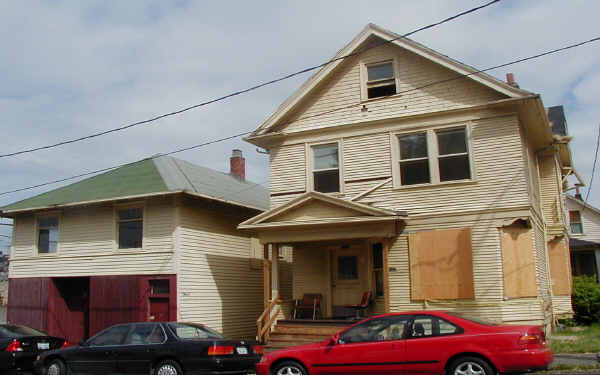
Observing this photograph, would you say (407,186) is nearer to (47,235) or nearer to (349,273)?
(349,273)

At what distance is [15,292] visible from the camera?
2150 cm

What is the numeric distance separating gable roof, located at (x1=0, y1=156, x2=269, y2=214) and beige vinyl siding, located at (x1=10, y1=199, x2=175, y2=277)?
53 centimetres

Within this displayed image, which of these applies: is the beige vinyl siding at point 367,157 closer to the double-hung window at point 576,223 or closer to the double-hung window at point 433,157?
the double-hung window at point 433,157

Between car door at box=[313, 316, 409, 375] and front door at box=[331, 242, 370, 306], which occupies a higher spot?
front door at box=[331, 242, 370, 306]

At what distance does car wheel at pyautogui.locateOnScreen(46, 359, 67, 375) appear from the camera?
12797mm

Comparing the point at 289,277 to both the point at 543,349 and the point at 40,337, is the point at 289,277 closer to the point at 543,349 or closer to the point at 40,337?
the point at 40,337

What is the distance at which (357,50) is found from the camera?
703 inches

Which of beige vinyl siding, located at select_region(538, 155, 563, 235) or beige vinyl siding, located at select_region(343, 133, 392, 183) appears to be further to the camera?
beige vinyl siding, located at select_region(538, 155, 563, 235)

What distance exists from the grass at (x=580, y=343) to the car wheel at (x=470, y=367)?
5407 millimetres

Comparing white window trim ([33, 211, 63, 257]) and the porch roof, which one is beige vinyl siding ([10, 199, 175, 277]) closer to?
white window trim ([33, 211, 63, 257])

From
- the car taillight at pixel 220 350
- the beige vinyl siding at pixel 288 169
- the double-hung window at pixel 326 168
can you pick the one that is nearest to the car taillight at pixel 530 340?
the car taillight at pixel 220 350

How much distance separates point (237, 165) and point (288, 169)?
9648mm

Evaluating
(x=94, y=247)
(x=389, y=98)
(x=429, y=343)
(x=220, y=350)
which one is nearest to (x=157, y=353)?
(x=220, y=350)

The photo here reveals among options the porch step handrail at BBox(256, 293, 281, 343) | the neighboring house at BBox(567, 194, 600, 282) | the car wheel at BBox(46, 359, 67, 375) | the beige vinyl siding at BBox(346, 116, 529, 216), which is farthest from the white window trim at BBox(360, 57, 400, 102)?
the neighboring house at BBox(567, 194, 600, 282)
